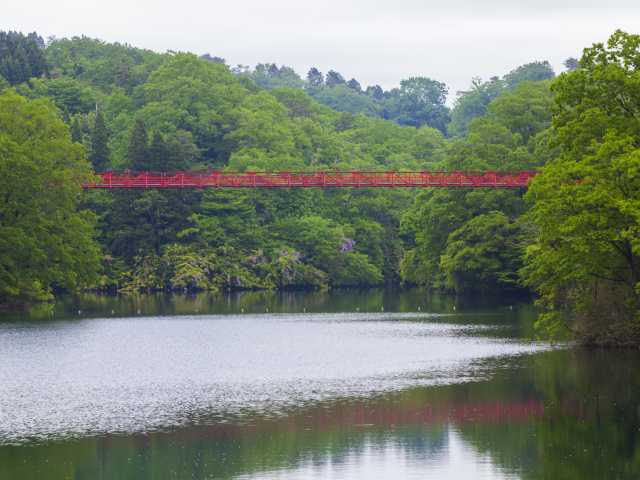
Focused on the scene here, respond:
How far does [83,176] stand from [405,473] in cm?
6379

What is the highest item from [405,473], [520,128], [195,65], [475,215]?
[195,65]

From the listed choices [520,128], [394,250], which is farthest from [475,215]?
[394,250]

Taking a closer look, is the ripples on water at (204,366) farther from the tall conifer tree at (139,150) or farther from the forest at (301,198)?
the tall conifer tree at (139,150)

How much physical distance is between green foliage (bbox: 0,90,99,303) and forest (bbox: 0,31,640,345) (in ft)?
0.47

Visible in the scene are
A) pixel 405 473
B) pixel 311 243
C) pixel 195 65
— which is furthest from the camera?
pixel 195 65

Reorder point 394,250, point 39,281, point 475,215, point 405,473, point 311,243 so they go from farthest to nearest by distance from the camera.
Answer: point 394,250 < point 311,243 < point 475,215 < point 39,281 < point 405,473

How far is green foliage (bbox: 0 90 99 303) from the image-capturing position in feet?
271

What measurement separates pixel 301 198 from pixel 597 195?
282 ft

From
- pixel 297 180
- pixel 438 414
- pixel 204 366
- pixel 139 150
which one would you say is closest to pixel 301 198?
pixel 297 180

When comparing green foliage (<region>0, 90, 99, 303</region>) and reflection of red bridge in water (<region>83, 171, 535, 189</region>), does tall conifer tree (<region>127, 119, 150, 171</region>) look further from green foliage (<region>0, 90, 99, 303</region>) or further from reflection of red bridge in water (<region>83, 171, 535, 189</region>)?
green foliage (<region>0, 90, 99, 303</region>)

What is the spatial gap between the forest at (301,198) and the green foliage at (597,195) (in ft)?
0.27

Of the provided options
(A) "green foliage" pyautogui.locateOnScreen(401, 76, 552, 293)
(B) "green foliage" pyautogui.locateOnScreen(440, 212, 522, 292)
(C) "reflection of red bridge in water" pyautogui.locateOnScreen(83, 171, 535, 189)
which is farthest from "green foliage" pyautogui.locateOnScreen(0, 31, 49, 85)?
(B) "green foliage" pyautogui.locateOnScreen(440, 212, 522, 292)

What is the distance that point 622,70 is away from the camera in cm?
5119

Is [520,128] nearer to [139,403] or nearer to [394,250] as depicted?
[394,250]
